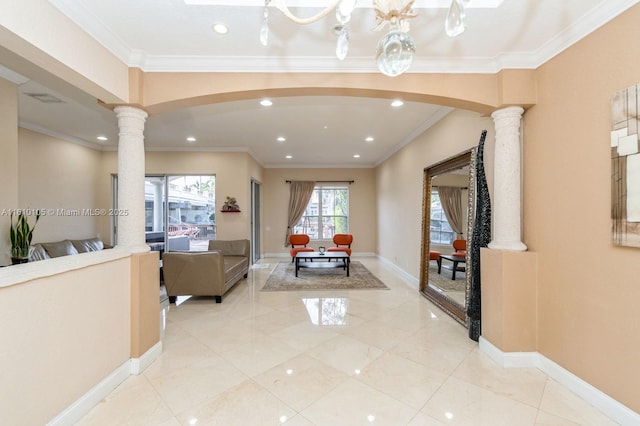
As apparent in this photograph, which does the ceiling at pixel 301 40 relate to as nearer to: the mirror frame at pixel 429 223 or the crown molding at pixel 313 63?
the crown molding at pixel 313 63

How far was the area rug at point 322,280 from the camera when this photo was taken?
190 inches

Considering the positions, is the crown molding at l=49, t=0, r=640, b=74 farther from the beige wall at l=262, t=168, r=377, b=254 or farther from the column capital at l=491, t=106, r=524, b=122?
the beige wall at l=262, t=168, r=377, b=254

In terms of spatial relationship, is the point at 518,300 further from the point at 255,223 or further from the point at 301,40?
the point at 255,223

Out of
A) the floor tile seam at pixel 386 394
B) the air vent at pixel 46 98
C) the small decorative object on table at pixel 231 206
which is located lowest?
the floor tile seam at pixel 386 394

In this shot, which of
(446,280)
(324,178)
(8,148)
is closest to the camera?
(8,148)

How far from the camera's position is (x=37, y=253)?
416 cm

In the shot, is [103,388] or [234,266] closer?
[103,388]

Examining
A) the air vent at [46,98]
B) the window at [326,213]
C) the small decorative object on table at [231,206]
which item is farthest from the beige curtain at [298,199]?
the air vent at [46,98]

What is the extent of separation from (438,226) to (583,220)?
7.23 feet

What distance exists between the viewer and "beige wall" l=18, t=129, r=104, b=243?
4.43 m

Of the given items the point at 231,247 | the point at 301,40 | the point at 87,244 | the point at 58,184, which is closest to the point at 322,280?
the point at 231,247

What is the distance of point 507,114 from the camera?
7.89 feet

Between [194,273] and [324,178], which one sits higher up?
[324,178]

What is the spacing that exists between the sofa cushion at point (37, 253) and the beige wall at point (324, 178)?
181 inches
